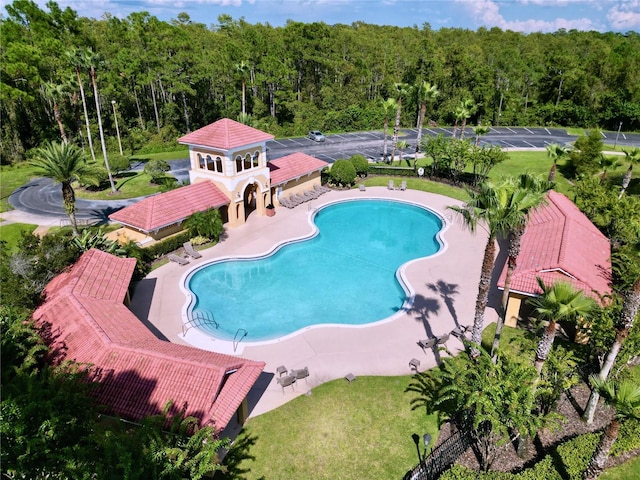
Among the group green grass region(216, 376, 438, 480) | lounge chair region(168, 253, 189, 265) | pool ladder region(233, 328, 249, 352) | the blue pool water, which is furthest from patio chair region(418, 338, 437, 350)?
lounge chair region(168, 253, 189, 265)

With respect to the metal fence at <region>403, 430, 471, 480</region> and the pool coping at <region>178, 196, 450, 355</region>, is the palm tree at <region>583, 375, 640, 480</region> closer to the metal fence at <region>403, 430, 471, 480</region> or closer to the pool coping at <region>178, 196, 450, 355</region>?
the metal fence at <region>403, 430, 471, 480</region>

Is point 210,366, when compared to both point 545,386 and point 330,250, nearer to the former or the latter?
point 545,386

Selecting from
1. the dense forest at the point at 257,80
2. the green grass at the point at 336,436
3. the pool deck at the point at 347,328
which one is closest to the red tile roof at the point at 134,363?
the green grass at the point at 336,436

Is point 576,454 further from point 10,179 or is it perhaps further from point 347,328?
point 10,179

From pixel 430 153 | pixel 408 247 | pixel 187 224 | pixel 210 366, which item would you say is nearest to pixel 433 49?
pixel 430 153

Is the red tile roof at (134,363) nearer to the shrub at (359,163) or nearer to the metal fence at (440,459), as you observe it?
the metal fence at (440,459)

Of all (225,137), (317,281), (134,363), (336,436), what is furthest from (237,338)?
(225,137)

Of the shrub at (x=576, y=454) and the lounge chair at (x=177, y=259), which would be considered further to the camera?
the lounge chair at (x=177, y=259)
